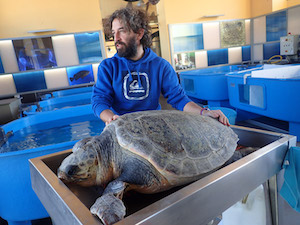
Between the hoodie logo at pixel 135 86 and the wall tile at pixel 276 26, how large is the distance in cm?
551

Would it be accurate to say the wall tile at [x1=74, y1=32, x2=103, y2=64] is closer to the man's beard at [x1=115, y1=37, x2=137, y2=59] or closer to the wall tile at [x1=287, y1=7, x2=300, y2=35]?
the man's beard at [x1=115, y1=37, x2=137, y2=59]

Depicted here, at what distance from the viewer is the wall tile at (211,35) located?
18.8ft

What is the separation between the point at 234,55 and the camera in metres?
6.25

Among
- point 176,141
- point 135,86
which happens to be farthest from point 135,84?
point 176,141

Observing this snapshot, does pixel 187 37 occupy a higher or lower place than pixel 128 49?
higher

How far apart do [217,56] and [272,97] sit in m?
3.95

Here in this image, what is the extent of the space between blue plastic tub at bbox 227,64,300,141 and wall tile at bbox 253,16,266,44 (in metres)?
3.88

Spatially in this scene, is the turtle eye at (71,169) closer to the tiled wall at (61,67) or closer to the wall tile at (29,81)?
the tiled wall at (61,67)

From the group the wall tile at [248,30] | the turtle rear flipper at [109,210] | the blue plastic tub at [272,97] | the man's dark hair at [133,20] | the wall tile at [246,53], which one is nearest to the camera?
the turtle rear flipper at [109,210]

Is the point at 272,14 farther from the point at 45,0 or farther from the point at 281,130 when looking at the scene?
the point at 45,0

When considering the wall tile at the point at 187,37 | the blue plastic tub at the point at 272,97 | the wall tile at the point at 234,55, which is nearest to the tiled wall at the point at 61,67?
the wall tile at the point at 187,37

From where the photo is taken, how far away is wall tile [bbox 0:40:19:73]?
182 inches

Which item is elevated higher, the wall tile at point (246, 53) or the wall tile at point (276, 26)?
the wall tile at point (276, 26)

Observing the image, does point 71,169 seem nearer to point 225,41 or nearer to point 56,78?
point 56,78
